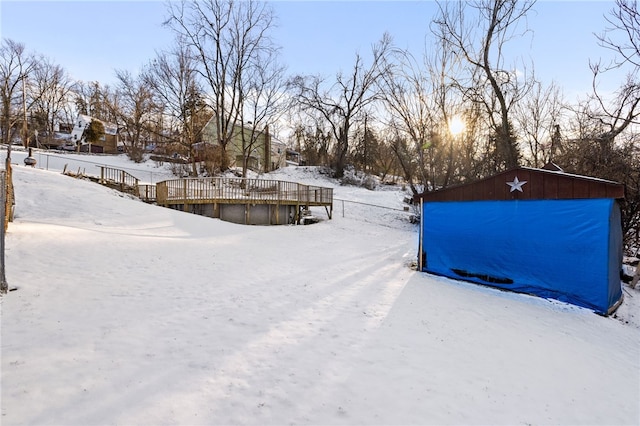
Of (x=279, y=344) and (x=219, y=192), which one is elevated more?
(x=219, y=192)

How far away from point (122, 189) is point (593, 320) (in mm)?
21015

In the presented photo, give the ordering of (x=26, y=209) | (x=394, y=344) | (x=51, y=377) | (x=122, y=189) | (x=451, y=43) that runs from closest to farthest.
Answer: (x=51, y=377)
(x=394, y=344)
(x=26, y=209)
(x=451, y=43)
(x=122, y=189)

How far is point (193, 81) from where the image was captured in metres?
28.0

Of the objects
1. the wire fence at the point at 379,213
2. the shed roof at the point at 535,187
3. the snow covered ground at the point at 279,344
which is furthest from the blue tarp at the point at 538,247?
the wire fence at the point at 379,213

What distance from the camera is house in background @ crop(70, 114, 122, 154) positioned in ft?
118

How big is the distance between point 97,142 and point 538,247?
45.3 meters

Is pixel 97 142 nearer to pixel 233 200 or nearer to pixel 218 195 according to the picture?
pixel 218 195

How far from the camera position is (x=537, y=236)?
7.22m

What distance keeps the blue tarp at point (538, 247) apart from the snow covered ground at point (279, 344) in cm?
42

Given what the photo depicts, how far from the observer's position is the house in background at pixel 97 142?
36.1 metres

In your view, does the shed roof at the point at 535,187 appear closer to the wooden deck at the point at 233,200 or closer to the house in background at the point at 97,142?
the wooden deck at the point at 233,200

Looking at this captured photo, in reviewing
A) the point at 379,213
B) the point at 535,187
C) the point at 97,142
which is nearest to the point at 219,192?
the point at 379,213

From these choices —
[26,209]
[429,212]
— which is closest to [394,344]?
[429,212]

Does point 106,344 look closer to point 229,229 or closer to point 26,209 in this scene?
point 229,229
